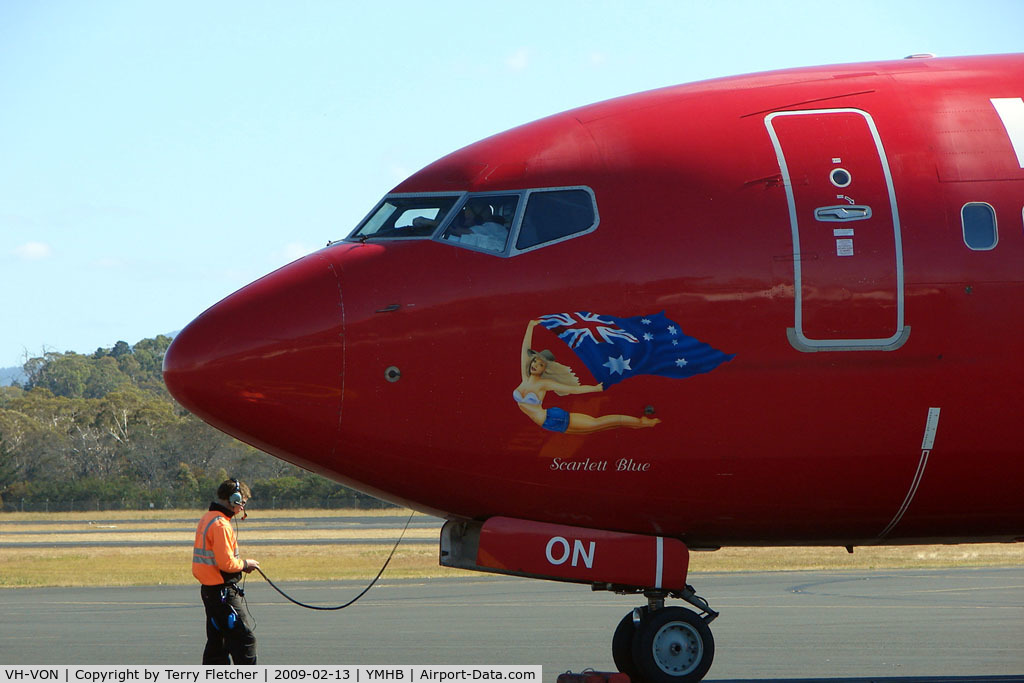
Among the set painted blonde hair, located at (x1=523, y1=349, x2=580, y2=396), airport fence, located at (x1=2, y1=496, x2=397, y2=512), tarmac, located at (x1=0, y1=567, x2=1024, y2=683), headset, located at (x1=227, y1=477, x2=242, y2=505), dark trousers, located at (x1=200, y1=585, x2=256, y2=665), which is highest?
painted blonde hair, located at (x1=523, y1=349, x2=580, y2=396)

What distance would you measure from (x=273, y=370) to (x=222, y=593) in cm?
335

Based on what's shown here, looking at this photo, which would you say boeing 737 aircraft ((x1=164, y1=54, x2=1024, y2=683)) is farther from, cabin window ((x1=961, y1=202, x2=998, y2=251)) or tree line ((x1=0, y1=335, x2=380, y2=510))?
tree line ((x1=0, y1=335, x2=380, y2=510))

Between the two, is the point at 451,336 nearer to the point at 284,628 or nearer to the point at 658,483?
the point at 658,483

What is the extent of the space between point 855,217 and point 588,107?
8.86 ft

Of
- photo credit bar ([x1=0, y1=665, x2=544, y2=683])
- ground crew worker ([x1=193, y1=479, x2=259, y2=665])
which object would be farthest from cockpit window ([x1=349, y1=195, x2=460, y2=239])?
photo credit bar ([x1=0, y1=665, x2=544, y2=683])

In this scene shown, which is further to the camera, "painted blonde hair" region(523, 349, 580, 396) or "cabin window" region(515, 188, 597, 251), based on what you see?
"cabin window" region(515, 188, 597, 251)

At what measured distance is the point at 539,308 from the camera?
9281mm

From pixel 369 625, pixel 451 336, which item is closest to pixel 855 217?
pixel 451 336

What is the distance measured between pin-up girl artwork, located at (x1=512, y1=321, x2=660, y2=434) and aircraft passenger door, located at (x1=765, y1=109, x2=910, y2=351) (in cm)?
182

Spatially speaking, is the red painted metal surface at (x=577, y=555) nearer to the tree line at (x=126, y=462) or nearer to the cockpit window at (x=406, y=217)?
the cockpit window at (x=406, y=217)

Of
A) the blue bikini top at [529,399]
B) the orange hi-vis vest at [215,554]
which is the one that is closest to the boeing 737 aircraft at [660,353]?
the blue bikini top at [529,399]

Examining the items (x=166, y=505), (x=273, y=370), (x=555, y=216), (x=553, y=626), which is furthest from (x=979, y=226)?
(x=166, y=505)

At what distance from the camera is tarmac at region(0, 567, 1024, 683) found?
13445mm

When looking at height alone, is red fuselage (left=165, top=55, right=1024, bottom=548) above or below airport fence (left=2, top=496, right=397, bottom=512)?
above
